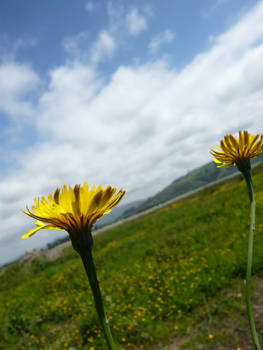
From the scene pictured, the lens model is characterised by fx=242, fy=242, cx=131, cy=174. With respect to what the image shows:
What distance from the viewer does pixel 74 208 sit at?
90 cm

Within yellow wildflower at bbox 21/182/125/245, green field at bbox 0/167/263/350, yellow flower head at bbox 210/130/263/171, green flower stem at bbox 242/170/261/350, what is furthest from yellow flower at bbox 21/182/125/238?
green field at bbox 0/167/263/350

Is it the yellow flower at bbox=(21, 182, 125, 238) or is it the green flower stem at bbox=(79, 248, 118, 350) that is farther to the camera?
the yellow flower at bbox=(21, 182, 125, 238)

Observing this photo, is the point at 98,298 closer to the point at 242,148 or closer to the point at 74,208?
the point at 74,208

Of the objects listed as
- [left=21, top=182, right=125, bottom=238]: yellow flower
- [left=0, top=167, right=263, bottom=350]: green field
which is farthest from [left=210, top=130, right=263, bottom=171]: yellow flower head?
[left=0, top=167, right=263, bottom=350]: green field

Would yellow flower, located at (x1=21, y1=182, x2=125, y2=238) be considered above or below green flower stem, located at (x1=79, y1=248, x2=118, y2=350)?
above

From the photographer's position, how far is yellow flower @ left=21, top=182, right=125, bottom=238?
0.89m

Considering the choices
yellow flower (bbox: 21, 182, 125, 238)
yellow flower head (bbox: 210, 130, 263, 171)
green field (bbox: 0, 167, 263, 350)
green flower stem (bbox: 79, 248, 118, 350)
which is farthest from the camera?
green field (bbox: 0, 167, 263, 350)

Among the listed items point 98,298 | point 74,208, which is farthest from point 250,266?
point 74,208

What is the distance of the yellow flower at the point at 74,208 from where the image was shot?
894 millimetres

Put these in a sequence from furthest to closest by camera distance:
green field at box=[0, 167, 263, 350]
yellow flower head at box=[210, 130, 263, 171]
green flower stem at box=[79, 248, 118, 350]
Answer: green field at box=[0, 167, 263, 350] → yellow flower head at box=[210, 130, 263, 171] → green flower stem at box=[79, 248, 118, 350]

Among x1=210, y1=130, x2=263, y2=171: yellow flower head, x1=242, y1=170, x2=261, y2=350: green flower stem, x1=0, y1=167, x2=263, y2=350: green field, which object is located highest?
x1=210, y1=130, x2=263, y2=171: yellow flower head

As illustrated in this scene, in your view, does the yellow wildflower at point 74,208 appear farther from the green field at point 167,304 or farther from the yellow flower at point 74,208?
the green field at point 167,304

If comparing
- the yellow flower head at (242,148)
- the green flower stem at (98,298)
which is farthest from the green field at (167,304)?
the green flower stem at (98,298)

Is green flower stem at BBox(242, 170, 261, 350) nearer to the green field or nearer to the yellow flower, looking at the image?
the yellow flower
